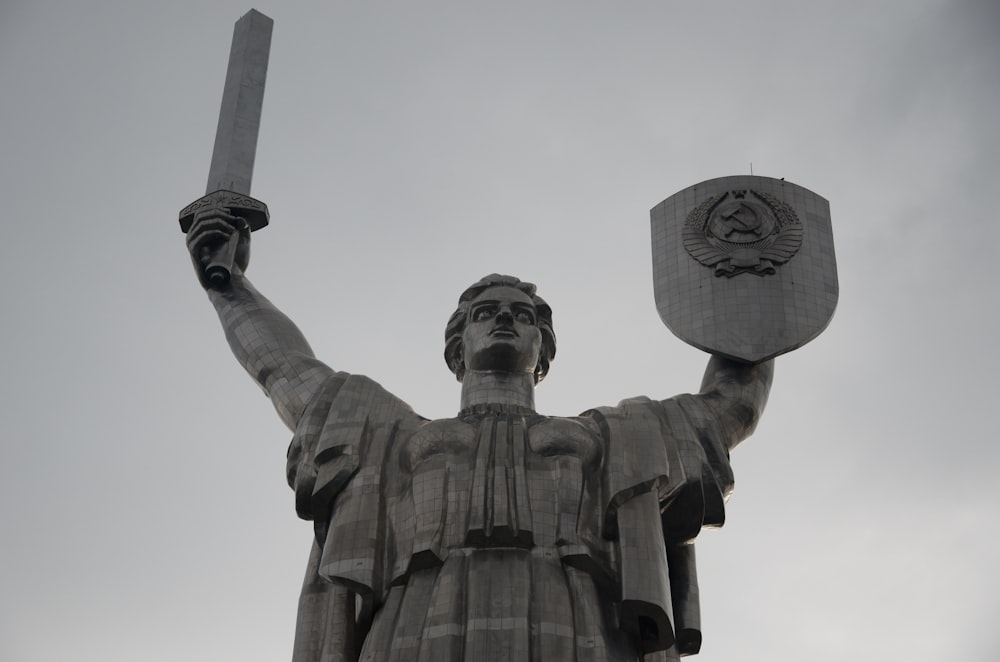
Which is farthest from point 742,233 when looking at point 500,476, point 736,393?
point 500,476

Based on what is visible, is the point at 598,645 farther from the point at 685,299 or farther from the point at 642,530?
the point at 685,299

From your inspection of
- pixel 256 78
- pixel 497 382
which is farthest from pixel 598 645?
pixel 256 78

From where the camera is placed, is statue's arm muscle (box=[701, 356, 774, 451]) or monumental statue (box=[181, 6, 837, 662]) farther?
statue's arm muscle (box=[701, 356, 774, 451])

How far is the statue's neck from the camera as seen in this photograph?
14.4 meters

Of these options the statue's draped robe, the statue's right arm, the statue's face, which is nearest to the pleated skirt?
the statue's draped robe

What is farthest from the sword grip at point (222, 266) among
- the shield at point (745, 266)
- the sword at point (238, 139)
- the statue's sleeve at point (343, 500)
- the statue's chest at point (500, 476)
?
the shield at point (745, 266)

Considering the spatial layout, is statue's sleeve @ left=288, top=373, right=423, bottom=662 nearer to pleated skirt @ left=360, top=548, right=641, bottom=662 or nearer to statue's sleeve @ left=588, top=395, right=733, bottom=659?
pleated skirt @ left=360, top=548, right=641, bottom=662

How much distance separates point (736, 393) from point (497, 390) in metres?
2.31

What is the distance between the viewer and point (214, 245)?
52.3 feet

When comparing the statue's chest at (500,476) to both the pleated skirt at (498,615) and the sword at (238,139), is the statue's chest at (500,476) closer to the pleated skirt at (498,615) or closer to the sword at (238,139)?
the pleated skirt at (498,615)

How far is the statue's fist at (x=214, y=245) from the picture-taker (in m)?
15.8

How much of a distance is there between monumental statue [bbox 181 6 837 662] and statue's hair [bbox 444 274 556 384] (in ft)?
0.07

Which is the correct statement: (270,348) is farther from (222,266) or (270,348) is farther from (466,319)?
(466,319)

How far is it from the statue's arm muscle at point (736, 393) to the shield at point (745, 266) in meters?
0.23
